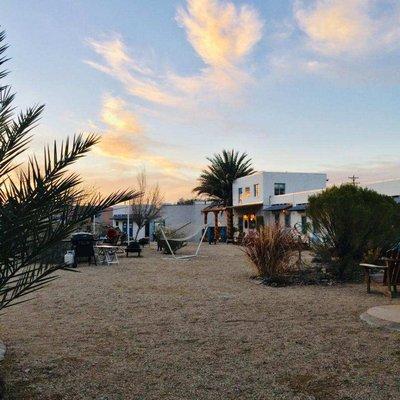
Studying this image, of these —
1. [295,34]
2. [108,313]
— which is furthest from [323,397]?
[295,34]

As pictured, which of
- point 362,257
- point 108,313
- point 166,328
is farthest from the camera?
point 362,257

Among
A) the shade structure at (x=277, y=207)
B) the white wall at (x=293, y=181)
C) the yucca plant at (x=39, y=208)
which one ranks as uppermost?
the white wall at (x=293, y=181)

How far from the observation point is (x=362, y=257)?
1119 centimetres

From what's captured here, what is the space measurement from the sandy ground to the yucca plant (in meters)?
1.39

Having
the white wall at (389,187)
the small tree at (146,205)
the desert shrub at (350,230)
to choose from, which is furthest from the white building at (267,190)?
the desert shrub at (350,230)

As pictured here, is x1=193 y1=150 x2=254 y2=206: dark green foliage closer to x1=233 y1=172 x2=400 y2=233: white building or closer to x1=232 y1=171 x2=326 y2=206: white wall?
x1=233 y1=172 x2=400 y2=233: white building

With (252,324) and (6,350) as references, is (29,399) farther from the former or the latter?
(252,324)

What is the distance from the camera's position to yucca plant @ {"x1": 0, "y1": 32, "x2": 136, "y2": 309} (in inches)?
104

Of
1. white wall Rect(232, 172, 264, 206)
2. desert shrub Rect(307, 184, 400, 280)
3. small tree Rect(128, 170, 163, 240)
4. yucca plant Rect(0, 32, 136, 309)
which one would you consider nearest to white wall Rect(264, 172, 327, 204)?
white wall Rect(232, 172, 264, 206)

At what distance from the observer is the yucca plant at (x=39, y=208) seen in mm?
2645

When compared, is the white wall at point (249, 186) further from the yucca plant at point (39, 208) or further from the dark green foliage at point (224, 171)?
the yucca plant at point (39, 208)

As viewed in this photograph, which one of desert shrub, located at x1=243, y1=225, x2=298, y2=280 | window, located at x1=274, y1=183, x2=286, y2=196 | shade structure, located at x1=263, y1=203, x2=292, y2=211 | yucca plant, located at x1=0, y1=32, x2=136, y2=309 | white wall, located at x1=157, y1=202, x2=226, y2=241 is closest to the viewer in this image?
yucca plant, located at x1=0, y1=32, x2=136, y2=309

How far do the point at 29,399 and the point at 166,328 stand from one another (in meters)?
2.63

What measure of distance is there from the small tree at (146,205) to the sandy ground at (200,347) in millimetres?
25990
